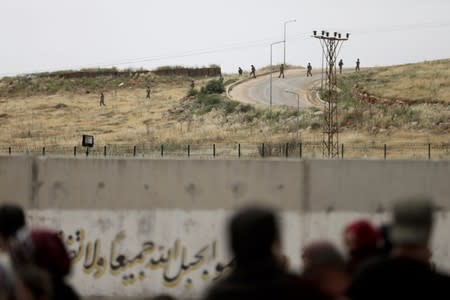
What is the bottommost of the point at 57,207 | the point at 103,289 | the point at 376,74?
the point at 103,289

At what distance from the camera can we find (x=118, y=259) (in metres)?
11.4

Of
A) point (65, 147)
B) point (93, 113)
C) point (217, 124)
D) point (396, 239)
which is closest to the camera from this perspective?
point (396, 239)

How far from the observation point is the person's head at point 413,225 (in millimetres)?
5547

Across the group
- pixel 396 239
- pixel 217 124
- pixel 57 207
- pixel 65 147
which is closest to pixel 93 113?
pixel 217 124

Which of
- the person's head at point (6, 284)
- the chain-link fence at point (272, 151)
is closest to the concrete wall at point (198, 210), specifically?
the person's head at point (6, 284)

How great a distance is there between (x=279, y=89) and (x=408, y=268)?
81327 mm

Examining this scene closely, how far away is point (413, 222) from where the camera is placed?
556 centimetres

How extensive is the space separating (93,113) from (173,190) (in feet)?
247

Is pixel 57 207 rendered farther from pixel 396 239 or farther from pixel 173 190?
pixel 396 239

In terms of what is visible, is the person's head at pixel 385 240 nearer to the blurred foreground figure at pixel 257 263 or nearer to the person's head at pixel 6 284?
the blurred foreground figure at pixel 257 263

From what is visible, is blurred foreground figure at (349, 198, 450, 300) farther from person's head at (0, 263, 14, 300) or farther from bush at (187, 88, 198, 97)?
bush at (187, 88, 198, 97)

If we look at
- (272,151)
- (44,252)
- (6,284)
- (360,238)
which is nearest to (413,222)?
(360,238)

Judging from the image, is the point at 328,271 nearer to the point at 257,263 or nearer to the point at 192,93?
the point at 257,263

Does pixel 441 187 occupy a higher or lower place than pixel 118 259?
higher
